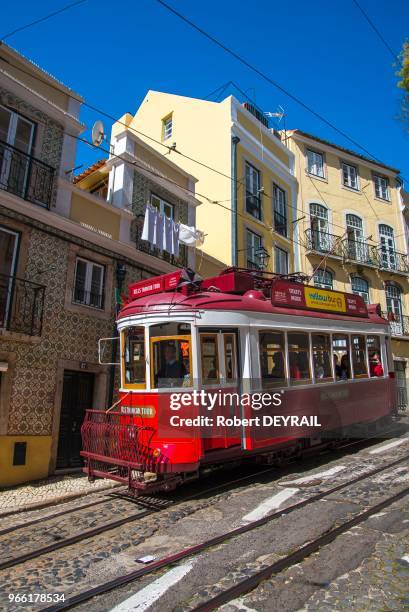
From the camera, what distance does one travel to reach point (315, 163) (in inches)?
894

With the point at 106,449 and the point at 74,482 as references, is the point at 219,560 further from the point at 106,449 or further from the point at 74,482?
the point at 74,482

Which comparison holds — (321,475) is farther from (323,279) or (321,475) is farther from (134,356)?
(323,279)

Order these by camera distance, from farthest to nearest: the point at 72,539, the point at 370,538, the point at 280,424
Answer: the point at 280,424 < the point at 72,539 < the point at 370,538

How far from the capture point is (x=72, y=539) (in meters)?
5.19

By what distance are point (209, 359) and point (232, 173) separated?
11735 millimetres

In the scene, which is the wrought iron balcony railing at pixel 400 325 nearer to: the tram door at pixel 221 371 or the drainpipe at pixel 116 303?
the drainpipe at pixel 116 303

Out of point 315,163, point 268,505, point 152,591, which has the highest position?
point 315,163

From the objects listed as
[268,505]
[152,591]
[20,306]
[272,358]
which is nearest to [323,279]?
[272,358]

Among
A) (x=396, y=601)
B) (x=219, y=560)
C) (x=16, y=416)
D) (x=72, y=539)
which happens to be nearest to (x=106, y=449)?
(x=72, y=539)

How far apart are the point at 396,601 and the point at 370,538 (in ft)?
4.26

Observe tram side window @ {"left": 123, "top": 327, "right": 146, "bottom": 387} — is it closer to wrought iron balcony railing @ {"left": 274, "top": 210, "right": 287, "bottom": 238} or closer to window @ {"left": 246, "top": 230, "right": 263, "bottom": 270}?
window @ {"left": 246, "top": 230, "right": 263, "bottom": 270}

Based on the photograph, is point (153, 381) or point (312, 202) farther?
point (312, 202)

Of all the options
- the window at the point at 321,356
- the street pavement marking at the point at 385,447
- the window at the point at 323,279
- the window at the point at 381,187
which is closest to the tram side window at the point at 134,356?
the window at the point at 321,356

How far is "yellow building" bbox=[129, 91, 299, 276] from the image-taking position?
16.8 meters
